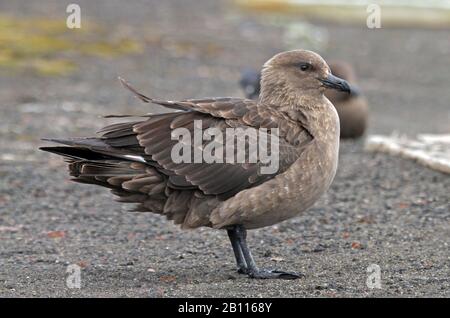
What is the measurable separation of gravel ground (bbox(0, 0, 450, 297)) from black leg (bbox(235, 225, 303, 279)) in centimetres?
11

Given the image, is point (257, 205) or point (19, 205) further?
point (19, 205)

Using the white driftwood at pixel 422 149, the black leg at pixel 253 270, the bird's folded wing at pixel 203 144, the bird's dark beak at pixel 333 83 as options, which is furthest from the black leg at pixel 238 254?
the white driftwood at pixel 422 149

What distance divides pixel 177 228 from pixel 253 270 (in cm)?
173

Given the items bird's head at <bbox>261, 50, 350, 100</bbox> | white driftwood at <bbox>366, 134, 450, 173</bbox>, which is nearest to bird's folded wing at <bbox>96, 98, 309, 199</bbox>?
bird's head at <bbox>261, 50, 350, 100</bbox>

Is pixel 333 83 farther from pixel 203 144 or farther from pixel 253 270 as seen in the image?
pixel 253 270

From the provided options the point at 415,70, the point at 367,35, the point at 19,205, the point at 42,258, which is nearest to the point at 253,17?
the point at 367,35

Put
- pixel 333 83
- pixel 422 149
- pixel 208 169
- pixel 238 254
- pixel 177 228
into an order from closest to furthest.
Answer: pixel 208 169, pixel 238 254, pixel 333 83, pixel 177 228, pixel 422 149

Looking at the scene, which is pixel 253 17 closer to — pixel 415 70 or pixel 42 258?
pixel 415 70

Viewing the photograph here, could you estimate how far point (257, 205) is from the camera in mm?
6320

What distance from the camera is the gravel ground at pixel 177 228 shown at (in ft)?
20.8

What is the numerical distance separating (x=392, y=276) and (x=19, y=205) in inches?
154

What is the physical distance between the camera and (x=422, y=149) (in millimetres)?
10758

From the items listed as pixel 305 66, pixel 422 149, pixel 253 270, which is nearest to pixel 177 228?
pixel 253 270

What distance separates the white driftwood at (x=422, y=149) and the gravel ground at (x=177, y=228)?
122 mm
